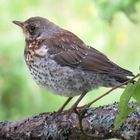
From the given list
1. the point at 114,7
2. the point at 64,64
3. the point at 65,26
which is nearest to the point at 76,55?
the point at 64,64

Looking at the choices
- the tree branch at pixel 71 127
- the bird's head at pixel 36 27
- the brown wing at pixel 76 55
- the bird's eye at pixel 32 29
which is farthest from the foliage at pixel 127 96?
the bird's eye at pixel 32 29

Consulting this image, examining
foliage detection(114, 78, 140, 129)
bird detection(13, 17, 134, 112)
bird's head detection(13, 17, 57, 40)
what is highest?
bird's head detection(13, 17, 57, 40)

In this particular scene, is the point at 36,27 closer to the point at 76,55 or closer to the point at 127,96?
the point at 76,55

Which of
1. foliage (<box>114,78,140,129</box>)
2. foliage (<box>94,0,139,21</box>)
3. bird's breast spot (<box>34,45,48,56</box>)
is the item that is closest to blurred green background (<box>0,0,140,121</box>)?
foliage (<box>94,0,139,21</box>)

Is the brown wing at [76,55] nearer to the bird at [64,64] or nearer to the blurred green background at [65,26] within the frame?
the bird at [64,64]

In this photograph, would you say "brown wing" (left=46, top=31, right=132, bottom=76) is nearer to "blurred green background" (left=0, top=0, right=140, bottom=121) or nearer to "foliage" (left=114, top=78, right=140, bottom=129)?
"blurred green background" (left=0, top=0, right=140, bottom=121)

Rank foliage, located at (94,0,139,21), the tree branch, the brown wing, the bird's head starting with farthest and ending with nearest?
1. the bird's head
2. the brown wing
3. foliage, located at (94,0,139,21)
4. the tree branch

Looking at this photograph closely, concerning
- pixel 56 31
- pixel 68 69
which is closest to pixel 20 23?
pixel 56 31
